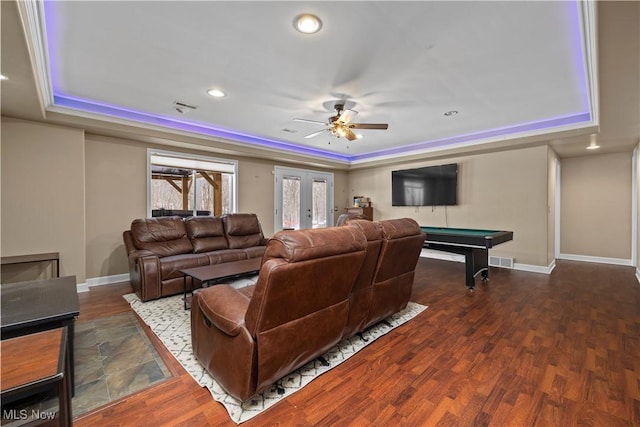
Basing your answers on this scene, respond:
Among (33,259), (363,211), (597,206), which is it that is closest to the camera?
(33,259)

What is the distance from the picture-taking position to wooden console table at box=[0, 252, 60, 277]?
3246 mm

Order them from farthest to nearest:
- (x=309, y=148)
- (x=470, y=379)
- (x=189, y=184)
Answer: (x=309, y=148), (x=189, y=184), (x=470, y=379)

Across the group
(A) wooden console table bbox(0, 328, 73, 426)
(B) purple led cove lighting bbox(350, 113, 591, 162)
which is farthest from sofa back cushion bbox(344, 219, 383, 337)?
(B) purple led cove lighting bbox(350, 113, 591, 162)

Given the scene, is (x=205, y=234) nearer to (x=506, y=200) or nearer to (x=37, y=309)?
(x=37, y=309)

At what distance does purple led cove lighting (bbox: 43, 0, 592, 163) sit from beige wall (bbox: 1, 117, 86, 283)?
49 centimetres

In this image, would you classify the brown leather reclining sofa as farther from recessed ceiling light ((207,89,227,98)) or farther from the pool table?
recessed ceiling light ((207,89,227,98))

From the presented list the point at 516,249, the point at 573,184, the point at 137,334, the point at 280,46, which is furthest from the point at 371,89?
the point at 573,184

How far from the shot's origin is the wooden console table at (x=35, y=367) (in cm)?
112

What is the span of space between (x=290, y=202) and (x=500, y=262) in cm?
471

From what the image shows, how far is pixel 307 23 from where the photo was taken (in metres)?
2.10

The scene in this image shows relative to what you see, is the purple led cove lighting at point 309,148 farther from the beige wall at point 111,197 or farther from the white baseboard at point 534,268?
the white baseboard at point 534,268

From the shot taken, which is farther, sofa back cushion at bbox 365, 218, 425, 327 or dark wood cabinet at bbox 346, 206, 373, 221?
dark wood cabinet at bbox 346, 206, 373, 221

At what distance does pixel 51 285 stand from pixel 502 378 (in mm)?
3421

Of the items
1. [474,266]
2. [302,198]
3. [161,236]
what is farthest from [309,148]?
[474,266]
